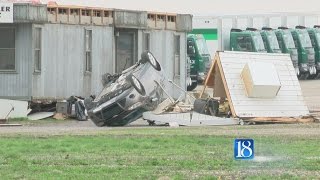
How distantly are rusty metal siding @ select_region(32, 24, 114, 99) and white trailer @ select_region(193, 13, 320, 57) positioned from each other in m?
17.2

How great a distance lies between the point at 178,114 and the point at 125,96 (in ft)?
5.55

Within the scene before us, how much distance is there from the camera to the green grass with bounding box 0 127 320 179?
12086 mm

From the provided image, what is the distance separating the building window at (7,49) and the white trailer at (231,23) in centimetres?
1977

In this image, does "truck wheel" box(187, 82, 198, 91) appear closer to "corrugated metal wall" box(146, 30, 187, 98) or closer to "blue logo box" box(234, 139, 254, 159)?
"corrugated metal wall" box(146, 30, 187, 98)

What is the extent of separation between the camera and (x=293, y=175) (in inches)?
469

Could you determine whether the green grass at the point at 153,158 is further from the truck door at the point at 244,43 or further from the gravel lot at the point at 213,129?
the truck door at the point at 244,43

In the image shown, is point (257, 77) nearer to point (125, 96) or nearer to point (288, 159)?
point (125, 96)

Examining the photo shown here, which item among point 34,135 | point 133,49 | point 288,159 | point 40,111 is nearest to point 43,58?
point 40,111

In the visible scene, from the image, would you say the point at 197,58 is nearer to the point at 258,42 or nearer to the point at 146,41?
the point at 258,42

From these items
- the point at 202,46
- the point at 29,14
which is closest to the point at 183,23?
the point at 29,14

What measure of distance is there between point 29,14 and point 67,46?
1.95 metres

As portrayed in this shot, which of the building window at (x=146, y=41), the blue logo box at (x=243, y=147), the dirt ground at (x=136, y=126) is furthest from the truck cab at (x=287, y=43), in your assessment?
the blue logo box at (x=243, y=147)

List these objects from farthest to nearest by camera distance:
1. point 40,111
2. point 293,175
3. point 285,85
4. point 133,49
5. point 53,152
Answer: point 133,49 → point 40,111 → point 285,85 → point 53,152 → point 293,175

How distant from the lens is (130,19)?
110 feet
